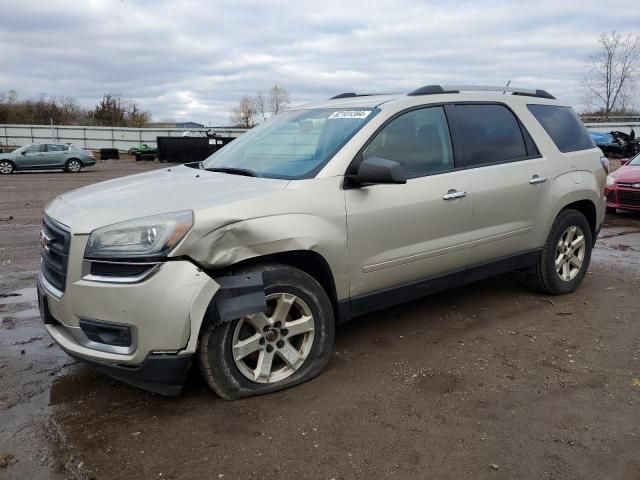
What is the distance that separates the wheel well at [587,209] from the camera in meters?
5.34

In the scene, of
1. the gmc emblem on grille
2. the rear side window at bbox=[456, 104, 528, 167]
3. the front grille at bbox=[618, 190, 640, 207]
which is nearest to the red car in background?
the front grille at bbox=[618, 190, 640, 207]

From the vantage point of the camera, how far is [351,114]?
406 centimetres

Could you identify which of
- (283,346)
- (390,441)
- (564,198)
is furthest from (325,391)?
(564,198)

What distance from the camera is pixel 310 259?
11.6ft

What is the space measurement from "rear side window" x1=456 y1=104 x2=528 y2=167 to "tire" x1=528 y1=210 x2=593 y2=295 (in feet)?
2.82

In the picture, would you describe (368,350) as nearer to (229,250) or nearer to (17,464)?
(229,250)

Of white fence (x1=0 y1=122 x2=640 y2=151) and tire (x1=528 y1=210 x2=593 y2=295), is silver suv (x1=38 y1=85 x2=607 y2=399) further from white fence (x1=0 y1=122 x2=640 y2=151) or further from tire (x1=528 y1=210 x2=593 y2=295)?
white fence (x1=0 y1=122 x2=640 y2=151)

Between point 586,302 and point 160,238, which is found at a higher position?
point 160,238

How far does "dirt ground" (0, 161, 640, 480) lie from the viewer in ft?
8.86

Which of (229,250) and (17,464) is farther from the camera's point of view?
(229,250)

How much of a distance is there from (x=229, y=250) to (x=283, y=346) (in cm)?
73

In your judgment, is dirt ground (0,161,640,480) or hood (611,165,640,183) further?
hood (611,165,640,183)

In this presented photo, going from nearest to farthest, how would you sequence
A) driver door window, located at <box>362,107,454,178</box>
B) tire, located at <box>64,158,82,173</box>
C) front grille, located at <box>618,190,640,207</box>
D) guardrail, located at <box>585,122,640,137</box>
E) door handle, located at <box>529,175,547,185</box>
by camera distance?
driver door window, located at <box>362,107,454,178</box> < door handle, located at <box>529,175,547,185</box> < front grille, located at <box>618,190,640,207</box> < tire, located at <box>64,158,82,173</box> < guardrail, located at <box>585,122,640,137</box>

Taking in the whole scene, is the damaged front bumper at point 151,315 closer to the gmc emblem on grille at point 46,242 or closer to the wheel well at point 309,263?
the wheel well at point 309,263
